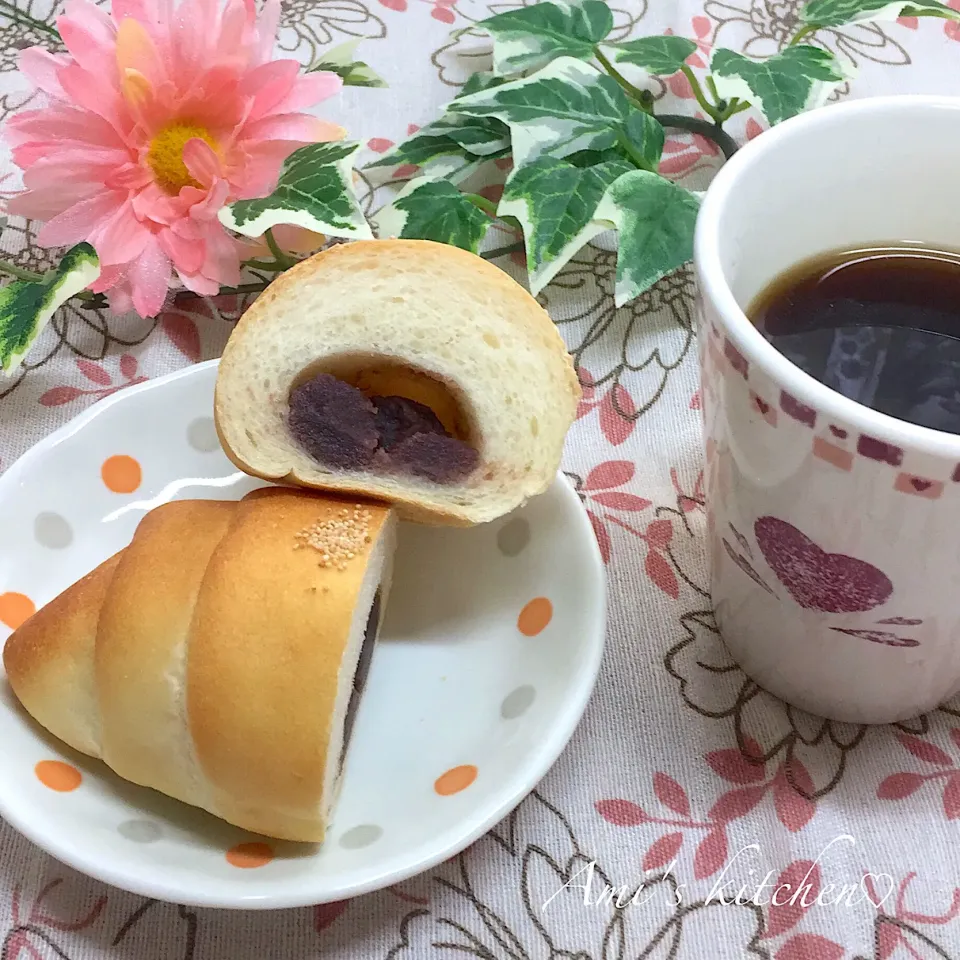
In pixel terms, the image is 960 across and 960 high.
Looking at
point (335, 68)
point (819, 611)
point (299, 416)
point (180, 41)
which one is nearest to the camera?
point (819, 611)

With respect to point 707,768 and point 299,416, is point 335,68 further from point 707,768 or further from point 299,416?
point 707,768

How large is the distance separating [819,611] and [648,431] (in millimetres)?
297

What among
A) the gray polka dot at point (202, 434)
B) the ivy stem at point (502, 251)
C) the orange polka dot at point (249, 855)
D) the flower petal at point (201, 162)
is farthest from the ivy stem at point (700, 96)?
the orange polka dot at point (249, 855)

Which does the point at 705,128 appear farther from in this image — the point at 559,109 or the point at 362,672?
the point at 362,672

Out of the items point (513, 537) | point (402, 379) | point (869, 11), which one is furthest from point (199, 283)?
point (869, 11)

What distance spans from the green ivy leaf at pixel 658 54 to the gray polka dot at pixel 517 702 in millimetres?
601

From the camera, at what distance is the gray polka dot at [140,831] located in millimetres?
545

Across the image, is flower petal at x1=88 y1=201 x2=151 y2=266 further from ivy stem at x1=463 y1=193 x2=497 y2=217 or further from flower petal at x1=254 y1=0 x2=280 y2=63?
ivy stem at x1=463 y1=193 x2=497 y2=217

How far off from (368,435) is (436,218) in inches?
11.3

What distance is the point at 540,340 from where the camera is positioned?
621 millimetres

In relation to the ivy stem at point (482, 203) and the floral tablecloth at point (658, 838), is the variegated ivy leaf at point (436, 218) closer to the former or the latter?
the ivy stem at point (482, 203)

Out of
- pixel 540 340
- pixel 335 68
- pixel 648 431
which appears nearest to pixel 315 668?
pixel 540 340

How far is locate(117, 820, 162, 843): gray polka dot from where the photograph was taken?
545mm

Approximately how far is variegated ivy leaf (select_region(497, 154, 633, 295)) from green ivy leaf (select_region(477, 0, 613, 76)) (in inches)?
5.8
